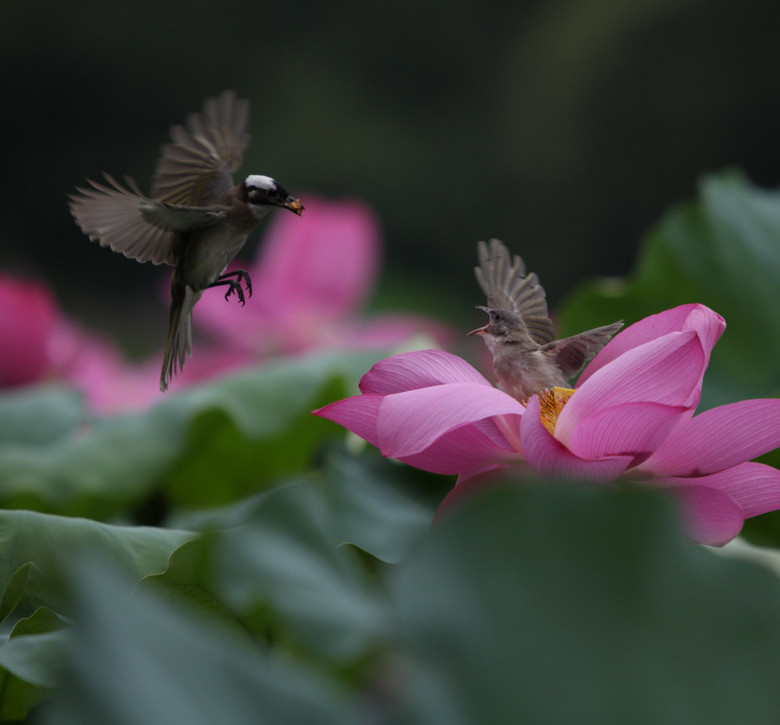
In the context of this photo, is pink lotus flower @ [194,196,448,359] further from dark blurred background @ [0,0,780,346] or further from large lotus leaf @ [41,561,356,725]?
dark blurred background @ [0,0,780,346]

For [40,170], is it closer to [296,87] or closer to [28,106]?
[28,106]

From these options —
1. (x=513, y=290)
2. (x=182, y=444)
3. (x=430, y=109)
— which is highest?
(x=430, y=109)

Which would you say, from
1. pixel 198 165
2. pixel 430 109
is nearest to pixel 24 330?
pixel 198 165

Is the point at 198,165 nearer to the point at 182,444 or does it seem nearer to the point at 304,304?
the point at 182,444

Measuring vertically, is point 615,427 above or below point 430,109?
below

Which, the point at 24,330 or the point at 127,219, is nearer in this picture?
the point at 127,219

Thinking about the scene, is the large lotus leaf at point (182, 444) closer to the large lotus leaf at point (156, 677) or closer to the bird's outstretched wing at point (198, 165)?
the bird's outstretched wing at point (198, 165)

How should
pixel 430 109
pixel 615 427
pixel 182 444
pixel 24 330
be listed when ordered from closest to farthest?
pixel 615 427 → pixel 182 444 → pixel 24 330 → pixel 430 109

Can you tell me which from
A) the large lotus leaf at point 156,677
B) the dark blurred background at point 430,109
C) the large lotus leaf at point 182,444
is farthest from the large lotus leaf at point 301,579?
the dark blurred background at point 430,109

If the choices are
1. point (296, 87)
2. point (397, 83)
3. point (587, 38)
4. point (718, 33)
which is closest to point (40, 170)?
point (296, 87)
